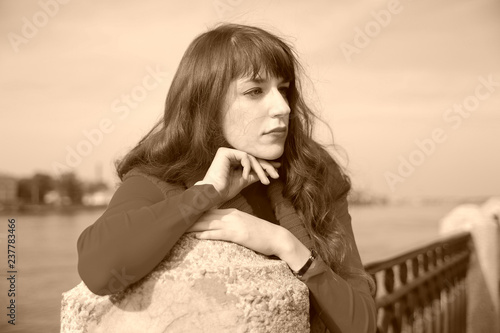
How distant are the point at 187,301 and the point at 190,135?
577 mm

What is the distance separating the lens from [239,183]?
1661mm

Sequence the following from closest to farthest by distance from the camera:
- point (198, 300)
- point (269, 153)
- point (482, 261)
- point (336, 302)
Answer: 1. point (198, 300)
2. point (336, 302)
3. point (269, 153)
4. point (482, 261)

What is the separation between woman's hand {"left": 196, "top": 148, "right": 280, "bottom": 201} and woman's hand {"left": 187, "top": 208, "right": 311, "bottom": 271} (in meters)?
0.07

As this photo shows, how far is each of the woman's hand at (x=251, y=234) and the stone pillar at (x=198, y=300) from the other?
3 centimetres

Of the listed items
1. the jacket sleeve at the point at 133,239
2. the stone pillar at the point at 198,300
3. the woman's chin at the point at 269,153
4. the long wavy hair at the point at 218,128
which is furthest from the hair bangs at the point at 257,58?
the stone pillar at the point at 198,300

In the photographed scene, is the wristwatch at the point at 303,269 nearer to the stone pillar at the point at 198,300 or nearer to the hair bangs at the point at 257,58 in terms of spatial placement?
the stone pillar at the point at 198,300

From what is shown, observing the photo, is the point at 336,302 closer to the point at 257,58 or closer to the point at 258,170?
the point at 258,170

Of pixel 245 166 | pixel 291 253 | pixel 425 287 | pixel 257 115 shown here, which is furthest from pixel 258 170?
pixel 425 287

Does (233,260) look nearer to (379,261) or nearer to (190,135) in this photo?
(190,135)

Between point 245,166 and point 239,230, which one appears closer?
point 239,230

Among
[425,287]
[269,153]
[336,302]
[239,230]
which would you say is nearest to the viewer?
[239,230]

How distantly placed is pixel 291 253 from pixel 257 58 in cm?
57

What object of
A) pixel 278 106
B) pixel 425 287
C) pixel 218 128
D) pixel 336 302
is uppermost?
pixel 278 106

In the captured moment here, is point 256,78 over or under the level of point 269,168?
over
